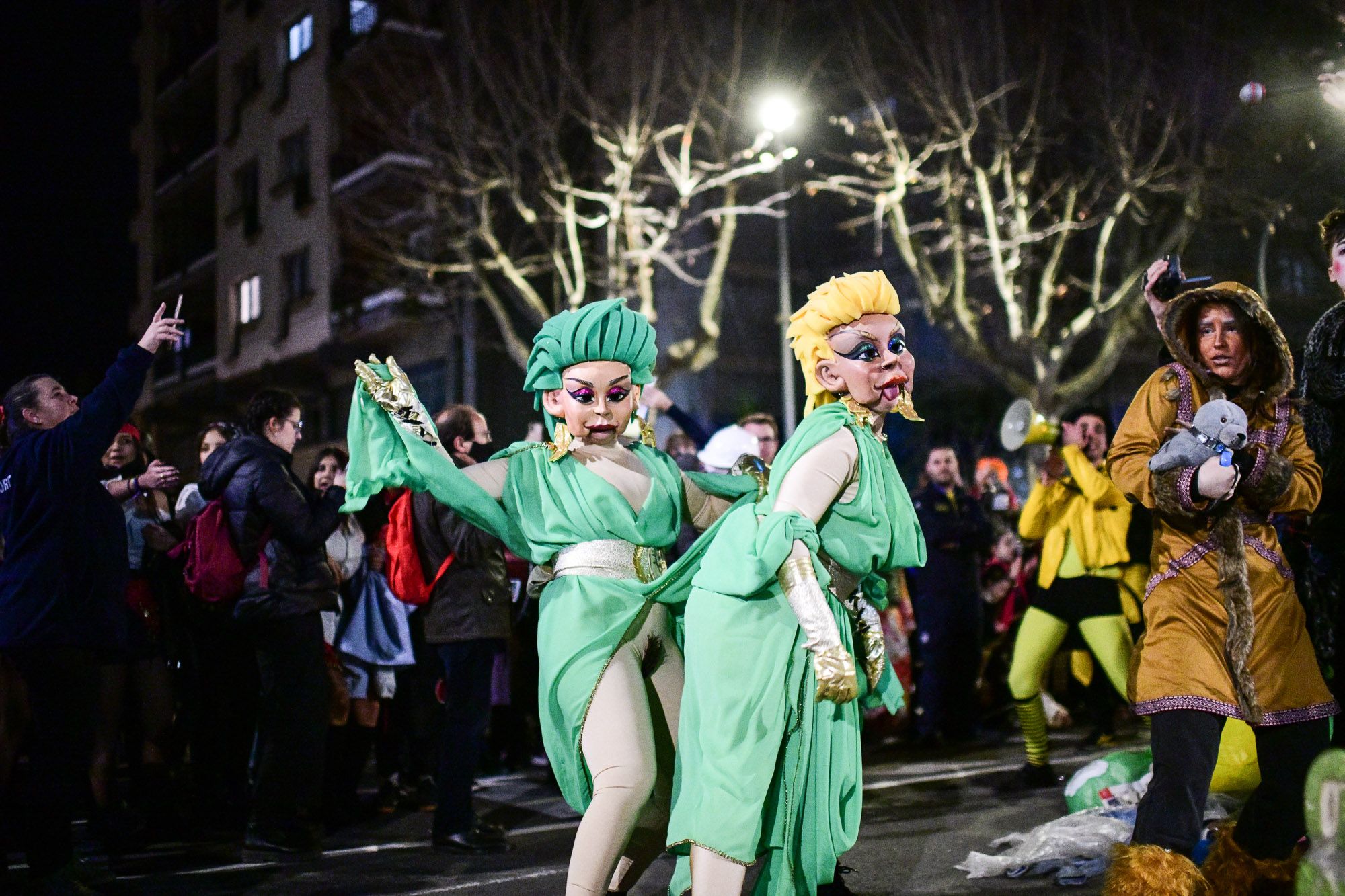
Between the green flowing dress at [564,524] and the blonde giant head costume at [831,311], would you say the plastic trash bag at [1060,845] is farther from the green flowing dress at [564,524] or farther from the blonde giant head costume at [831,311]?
the blonde giant head costume at [831,311]

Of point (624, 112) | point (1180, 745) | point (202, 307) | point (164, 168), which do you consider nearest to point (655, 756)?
point (1180, 745)

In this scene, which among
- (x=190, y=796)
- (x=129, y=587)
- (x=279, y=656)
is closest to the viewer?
(x=279, y=656)

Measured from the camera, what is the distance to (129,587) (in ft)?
21.1

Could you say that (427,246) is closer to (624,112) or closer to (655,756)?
(624,112)

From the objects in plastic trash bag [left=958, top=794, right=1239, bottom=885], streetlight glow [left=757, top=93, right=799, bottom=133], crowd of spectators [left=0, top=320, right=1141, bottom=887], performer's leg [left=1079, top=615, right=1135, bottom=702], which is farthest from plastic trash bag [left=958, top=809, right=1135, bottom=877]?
streetlight glow [left=757, top=93, right=799, bottom=133]

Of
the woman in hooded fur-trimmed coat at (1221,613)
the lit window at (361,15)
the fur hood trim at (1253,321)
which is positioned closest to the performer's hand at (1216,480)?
the woman in hooded fur-trimmed coat at (1221,613)

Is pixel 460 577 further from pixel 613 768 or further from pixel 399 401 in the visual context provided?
pixel 613 768

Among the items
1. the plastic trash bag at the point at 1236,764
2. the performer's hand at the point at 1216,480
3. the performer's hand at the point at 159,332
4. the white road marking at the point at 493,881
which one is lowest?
the white road marking at the point at 493,881

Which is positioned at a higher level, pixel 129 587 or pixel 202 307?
pixel 202 307

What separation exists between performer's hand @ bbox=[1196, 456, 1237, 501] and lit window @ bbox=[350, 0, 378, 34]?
2431 centimetres

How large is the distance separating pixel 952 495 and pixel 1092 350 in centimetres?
1238

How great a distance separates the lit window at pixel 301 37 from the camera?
27.2 metres

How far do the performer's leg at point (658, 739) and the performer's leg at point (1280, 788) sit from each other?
69.0 inches

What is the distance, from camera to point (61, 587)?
4.77 meters
